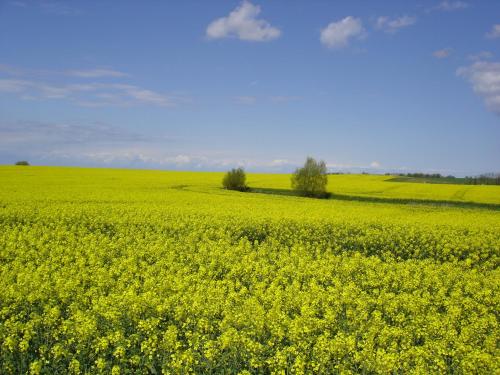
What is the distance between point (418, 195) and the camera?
49.5m

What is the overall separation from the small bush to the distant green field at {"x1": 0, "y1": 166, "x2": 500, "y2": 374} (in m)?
35.2

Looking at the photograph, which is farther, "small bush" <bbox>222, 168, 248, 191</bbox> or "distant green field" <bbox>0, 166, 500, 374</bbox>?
"small bush" <bbox>222, 168, 248, 191</bbox>

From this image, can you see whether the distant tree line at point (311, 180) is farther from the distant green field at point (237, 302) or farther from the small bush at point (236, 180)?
the distant green field at point (237, 302)

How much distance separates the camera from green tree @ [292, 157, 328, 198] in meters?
53.3

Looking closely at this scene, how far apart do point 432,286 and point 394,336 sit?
5227 millimetres

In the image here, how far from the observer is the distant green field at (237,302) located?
722 centimetres

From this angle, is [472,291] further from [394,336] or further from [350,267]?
[394,336]

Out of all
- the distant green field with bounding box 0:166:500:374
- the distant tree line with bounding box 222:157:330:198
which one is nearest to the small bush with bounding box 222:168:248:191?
the distant tree line with bounding box 222:157:330:198

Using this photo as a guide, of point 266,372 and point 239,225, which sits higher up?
point 239,225

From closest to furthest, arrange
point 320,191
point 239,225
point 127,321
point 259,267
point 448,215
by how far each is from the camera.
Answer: point 127,321
point 259,267
point 239,225
point 448,215
point 320,191

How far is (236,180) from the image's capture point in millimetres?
57281

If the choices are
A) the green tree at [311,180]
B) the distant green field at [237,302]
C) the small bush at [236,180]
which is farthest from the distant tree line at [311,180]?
the distant green field at [237,302]

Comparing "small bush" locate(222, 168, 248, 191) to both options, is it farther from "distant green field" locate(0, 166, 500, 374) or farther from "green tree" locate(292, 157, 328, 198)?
"distant green field" locate(0, 166, 500, 374)

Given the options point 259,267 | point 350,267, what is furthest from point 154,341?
point 350,267
